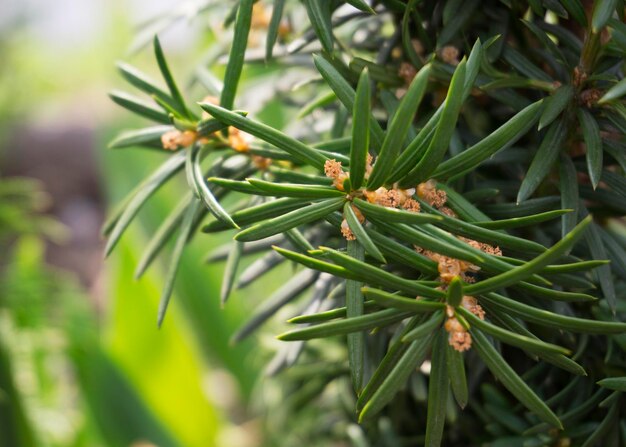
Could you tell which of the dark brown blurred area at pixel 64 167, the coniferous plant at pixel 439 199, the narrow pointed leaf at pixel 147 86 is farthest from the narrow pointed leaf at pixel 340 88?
the dark brown blurred area at pixel 64 167

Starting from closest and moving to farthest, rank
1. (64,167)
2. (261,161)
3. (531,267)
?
(531,267), (261,161), (64,167)

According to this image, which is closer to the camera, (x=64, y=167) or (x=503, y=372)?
(x=503, y=372)

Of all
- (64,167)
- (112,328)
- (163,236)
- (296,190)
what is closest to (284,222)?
(296,190)

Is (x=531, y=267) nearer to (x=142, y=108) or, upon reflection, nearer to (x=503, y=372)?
(x=503, y=372)

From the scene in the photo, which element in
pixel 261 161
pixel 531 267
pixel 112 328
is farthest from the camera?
pixel 112 328

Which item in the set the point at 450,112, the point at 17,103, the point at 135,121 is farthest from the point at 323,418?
the point at 17,103

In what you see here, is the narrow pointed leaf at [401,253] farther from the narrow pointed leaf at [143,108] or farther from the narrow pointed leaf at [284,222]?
the narrow pointed leaf at [143,108]

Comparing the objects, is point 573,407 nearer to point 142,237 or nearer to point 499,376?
point 499,376
